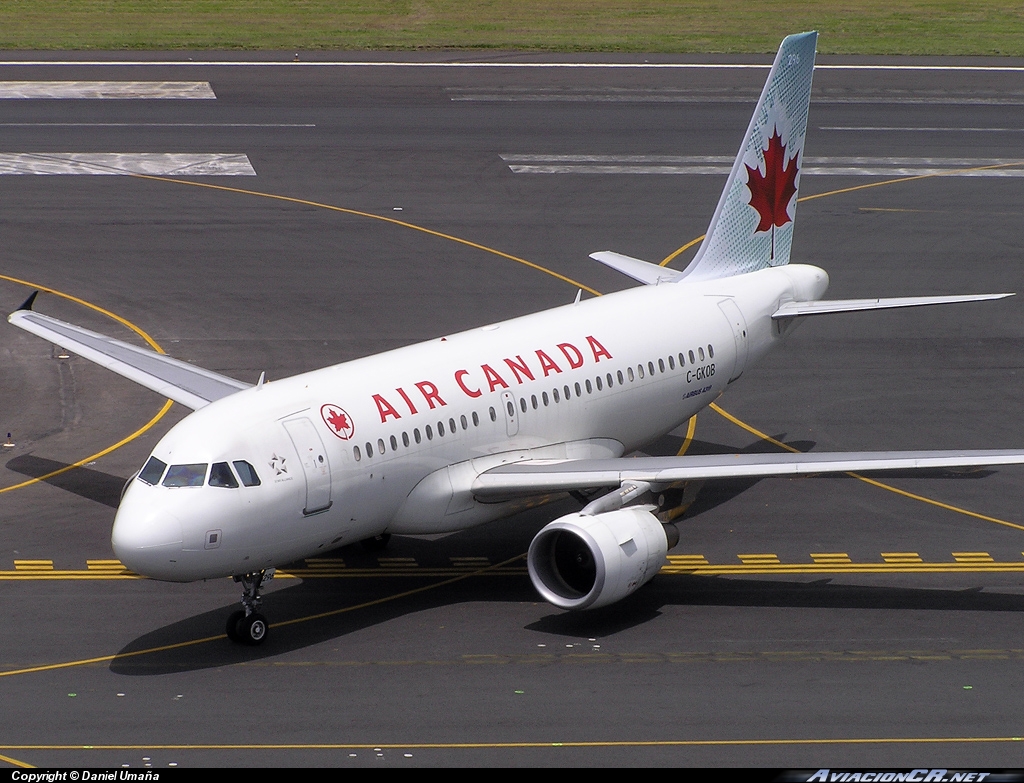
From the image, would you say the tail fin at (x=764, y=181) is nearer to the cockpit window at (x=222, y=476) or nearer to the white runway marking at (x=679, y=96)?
the cockpit window at (x=222, y=476)

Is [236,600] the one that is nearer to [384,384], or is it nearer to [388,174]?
[384,384]

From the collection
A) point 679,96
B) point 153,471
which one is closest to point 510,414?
point 153,471

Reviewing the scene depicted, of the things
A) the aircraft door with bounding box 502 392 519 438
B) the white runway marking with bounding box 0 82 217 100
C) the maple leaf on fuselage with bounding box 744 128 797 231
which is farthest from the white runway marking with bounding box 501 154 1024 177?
the aircraft door with bounding box 502 392 519 438

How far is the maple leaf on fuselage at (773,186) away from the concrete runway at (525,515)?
233 inches

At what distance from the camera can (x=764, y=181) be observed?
40062 millimetres

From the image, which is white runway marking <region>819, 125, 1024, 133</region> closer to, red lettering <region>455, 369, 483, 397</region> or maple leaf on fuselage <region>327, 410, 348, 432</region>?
red lettering <region>455, 369, 483, 397</region>

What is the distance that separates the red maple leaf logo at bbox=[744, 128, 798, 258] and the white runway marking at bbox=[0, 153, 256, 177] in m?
29.0

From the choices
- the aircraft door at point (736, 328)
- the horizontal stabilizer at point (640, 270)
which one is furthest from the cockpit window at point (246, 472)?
the horizontal stabilizer at point (640, 270)

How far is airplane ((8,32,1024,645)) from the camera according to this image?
27.5 meters

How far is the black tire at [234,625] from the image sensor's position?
93.6 feet

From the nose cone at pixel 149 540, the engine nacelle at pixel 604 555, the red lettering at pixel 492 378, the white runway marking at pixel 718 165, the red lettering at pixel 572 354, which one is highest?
the white runway marking at pixel 718 165
